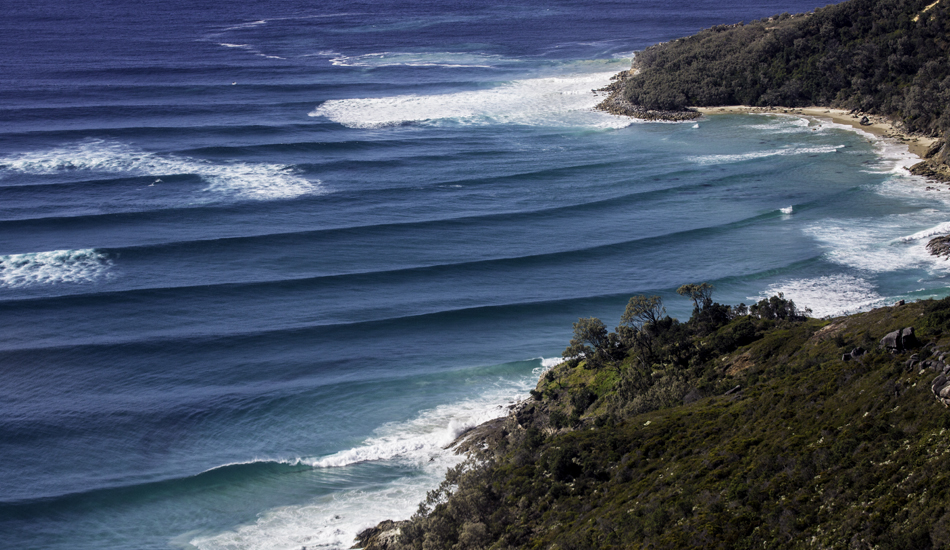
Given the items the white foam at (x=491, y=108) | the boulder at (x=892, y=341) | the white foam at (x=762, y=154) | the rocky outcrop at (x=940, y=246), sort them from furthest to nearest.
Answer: the white foam at (x=491, y=108) < the white foam at (x=762, y=154) < the rocky outcrop at (x=940, y=246) < the boulder at (x=892, y=341)

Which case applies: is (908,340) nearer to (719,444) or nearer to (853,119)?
(719,444)

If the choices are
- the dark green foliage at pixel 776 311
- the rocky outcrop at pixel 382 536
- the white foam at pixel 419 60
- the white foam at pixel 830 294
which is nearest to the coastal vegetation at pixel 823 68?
the white foam at pixel 419 60

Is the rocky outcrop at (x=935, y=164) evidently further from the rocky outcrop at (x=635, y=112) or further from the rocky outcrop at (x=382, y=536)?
the rocky outcrop at (x=382, y=536)

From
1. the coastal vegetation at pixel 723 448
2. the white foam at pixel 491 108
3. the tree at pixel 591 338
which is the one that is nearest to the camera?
the coastal vegetation at pixel 723 448

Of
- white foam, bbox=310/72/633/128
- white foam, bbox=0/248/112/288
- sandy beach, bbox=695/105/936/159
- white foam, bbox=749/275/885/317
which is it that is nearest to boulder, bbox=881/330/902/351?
white foam, bbox=749/275/885/317

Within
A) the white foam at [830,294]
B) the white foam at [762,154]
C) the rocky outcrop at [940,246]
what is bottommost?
the white foam at [830,294]

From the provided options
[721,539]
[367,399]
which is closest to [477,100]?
[367,399]

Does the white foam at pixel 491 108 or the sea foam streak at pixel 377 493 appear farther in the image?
the white foam at pixel 491 108
